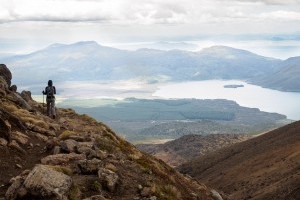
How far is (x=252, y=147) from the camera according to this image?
413ft

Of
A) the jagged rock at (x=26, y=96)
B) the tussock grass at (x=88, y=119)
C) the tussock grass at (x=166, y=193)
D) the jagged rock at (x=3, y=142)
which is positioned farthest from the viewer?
the jagged rock at (x=26, y=96)

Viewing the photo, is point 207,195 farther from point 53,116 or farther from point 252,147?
point 252,147

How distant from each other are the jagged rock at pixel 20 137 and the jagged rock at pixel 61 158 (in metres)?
4.11

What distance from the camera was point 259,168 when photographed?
313 ft

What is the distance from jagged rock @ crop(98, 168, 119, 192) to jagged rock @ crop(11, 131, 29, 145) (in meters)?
7.66

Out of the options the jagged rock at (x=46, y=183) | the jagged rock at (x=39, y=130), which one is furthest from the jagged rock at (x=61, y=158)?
the jagged rock at (x=39, y=130)

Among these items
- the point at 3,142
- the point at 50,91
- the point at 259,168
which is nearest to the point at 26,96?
the point at 50,91

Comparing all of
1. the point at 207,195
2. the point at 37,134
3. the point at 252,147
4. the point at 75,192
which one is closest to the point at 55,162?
the point at 75,192

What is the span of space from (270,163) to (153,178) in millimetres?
75196

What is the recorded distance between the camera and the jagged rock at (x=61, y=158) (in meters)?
23.7

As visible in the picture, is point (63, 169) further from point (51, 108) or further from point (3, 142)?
point (51, 108)

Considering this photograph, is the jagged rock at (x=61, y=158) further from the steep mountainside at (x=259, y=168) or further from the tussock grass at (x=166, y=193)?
the steep mountainside at (x=259, y=168)

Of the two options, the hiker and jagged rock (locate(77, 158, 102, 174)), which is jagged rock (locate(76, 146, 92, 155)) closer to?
jagged rock (locate(77, 158, 102, 174))

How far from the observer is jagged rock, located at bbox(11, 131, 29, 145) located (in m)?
27.6
